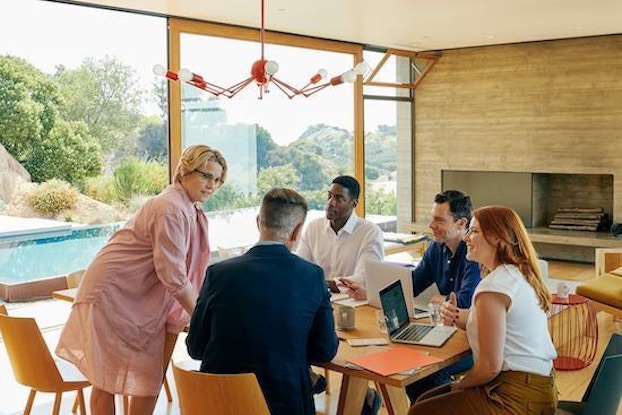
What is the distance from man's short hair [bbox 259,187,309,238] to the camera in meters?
2.48

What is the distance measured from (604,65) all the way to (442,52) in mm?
2155

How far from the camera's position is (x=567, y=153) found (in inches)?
356

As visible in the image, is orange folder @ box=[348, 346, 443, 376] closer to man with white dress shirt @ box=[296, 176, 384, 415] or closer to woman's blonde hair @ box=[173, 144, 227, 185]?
woman's blonde hair @ box=[173, 144, 227, 185]

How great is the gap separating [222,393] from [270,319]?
0.89 feet

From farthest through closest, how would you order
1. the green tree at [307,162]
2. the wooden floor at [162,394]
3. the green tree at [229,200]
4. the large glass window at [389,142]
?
the large glass window at [389,142] → the green tree at [307,162] → the green tree at [229,200] → the wooden floor at [162,394]

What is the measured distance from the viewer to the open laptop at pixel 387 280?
3.20m

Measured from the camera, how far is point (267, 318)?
2.36 m

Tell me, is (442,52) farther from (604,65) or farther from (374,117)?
(604,65)

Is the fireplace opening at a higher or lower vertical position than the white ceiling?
lower

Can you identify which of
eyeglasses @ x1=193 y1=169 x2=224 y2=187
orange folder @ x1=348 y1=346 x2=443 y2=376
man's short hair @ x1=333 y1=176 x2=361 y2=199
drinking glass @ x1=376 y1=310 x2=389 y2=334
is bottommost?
orange folder @ x1=348 y1=346 x2=443 y2=376

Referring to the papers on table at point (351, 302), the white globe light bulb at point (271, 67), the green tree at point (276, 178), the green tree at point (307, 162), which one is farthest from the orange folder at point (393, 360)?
the green tree at point (307, 162)

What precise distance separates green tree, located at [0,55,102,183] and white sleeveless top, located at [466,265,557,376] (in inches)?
179

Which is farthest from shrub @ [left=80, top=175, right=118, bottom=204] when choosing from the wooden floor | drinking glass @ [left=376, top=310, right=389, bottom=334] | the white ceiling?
drinking glass @ [left=376, top=310, right=389, bottom=334]

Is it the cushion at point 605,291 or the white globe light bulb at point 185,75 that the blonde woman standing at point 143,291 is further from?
the cushion at point 605,291
